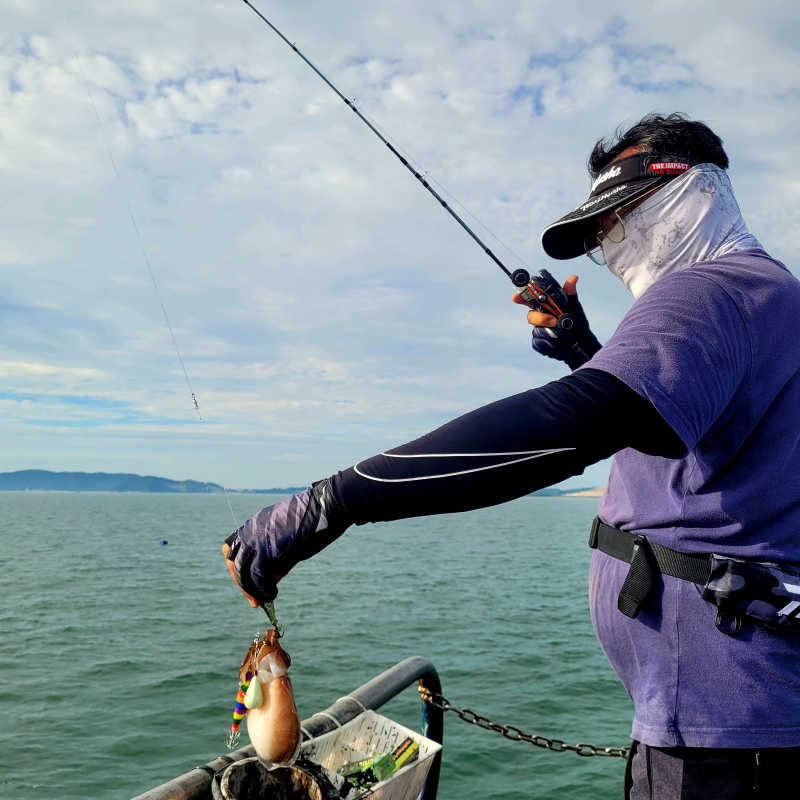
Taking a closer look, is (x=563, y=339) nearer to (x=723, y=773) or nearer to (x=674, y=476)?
(x=674, y=476)

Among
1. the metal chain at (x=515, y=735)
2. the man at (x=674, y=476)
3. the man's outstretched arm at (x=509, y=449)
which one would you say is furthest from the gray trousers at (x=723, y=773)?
the metal chain at (x=515, y=735)

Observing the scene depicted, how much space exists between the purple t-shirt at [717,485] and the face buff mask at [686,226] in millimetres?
179

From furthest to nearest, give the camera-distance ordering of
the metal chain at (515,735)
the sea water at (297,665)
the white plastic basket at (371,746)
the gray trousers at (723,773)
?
the sea water at (297,665) → the metal chain at (515,735) → the white plastic basket at (371,746) → the gray trousers at (723,773)

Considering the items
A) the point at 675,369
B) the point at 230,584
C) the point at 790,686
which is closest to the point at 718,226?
the point at 675,369

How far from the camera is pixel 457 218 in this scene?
5.08 metres

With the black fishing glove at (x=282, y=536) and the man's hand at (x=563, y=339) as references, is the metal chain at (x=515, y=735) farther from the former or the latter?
the black fishing glove at (x=282, y=536)

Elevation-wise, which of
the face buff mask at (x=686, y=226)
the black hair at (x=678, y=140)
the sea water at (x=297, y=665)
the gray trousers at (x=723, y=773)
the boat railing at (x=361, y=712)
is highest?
the black hair at (x=678, y=140)

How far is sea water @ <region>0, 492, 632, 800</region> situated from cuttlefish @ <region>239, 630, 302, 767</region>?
730 centimetres

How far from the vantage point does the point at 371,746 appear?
11.8 feet

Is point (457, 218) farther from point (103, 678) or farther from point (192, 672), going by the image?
point (103, 678)


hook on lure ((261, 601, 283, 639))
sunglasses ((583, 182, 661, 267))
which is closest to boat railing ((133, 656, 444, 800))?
hook on lure ((261, 601, 283, 639))

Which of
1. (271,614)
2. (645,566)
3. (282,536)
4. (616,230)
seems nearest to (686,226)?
(616,230)

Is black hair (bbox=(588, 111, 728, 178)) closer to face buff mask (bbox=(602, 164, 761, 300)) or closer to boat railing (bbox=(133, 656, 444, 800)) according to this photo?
face buff mask (bbox=(602, 164, 761, 300))

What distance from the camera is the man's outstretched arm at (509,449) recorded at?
4.67 ft
